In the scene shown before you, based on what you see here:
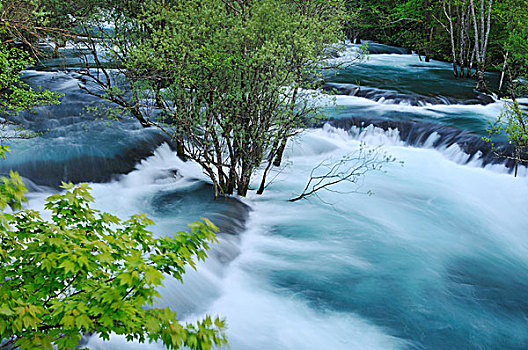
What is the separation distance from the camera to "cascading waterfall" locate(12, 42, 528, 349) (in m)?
5.25

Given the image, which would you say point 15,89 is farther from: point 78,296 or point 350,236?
point 78,296

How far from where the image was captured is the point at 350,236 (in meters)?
7.76

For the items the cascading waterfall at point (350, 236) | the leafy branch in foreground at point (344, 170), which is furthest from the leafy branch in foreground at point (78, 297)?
the leafy branch in foreground at point (344, 170)

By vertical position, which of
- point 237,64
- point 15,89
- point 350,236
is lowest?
point 350,236

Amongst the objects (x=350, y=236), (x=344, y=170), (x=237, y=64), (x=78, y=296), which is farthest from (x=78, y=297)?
(x=344, y=170)

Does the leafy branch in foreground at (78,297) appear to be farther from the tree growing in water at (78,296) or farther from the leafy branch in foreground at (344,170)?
the leafy branch in foreground at (344,170)

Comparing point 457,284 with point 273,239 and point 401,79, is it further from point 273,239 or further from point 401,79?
point 401,79

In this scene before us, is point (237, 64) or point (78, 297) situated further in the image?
point (237, 64)

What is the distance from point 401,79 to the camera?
67.3 ft

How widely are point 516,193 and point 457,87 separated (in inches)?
403

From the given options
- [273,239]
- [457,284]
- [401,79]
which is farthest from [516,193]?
[401,79]

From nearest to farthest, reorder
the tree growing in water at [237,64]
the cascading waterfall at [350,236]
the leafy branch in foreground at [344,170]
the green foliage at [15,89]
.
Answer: the cascading waterfall at [350,236]
the tree growing in water at [237,64]
the green foliage at [15,89]
the leafy branch in foreground at [344,170]

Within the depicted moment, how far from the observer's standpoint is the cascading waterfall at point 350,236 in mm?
5246

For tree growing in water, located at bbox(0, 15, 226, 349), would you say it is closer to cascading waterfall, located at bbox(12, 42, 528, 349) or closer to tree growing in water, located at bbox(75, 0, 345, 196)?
cascading waterfall, located at bbox(12, 42, 528, 349)
